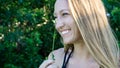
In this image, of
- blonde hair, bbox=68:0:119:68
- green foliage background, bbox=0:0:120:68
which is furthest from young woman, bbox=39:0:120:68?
green foliage background, bbox=0:0:120:68

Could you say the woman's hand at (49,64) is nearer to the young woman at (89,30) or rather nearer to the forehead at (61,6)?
the young woman at (89,30)

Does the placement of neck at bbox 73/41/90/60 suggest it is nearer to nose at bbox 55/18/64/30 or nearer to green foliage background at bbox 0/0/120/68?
nose at bbox 55/18/64/30

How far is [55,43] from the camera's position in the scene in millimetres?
5590

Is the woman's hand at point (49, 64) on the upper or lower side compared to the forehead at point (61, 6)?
lower

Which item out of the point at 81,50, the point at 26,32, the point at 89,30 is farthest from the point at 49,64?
the point at 26,32

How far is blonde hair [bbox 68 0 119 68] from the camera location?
3.83m

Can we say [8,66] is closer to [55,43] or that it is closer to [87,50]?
[55,43]

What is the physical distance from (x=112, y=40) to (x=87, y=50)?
0.69ft

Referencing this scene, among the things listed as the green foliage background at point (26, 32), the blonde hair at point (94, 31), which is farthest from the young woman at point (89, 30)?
the green foliage background at point (26, 32)

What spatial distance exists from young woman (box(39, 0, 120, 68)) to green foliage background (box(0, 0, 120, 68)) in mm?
1400

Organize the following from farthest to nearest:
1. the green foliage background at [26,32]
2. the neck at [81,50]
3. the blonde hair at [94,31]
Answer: the green foliage background at [26,32], the neck at [81,50], the blonde hair at [94,31]

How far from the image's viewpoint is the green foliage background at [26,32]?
5.42 m

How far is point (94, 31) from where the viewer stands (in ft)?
12.6

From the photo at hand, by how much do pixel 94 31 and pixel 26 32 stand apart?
6.21 feet
